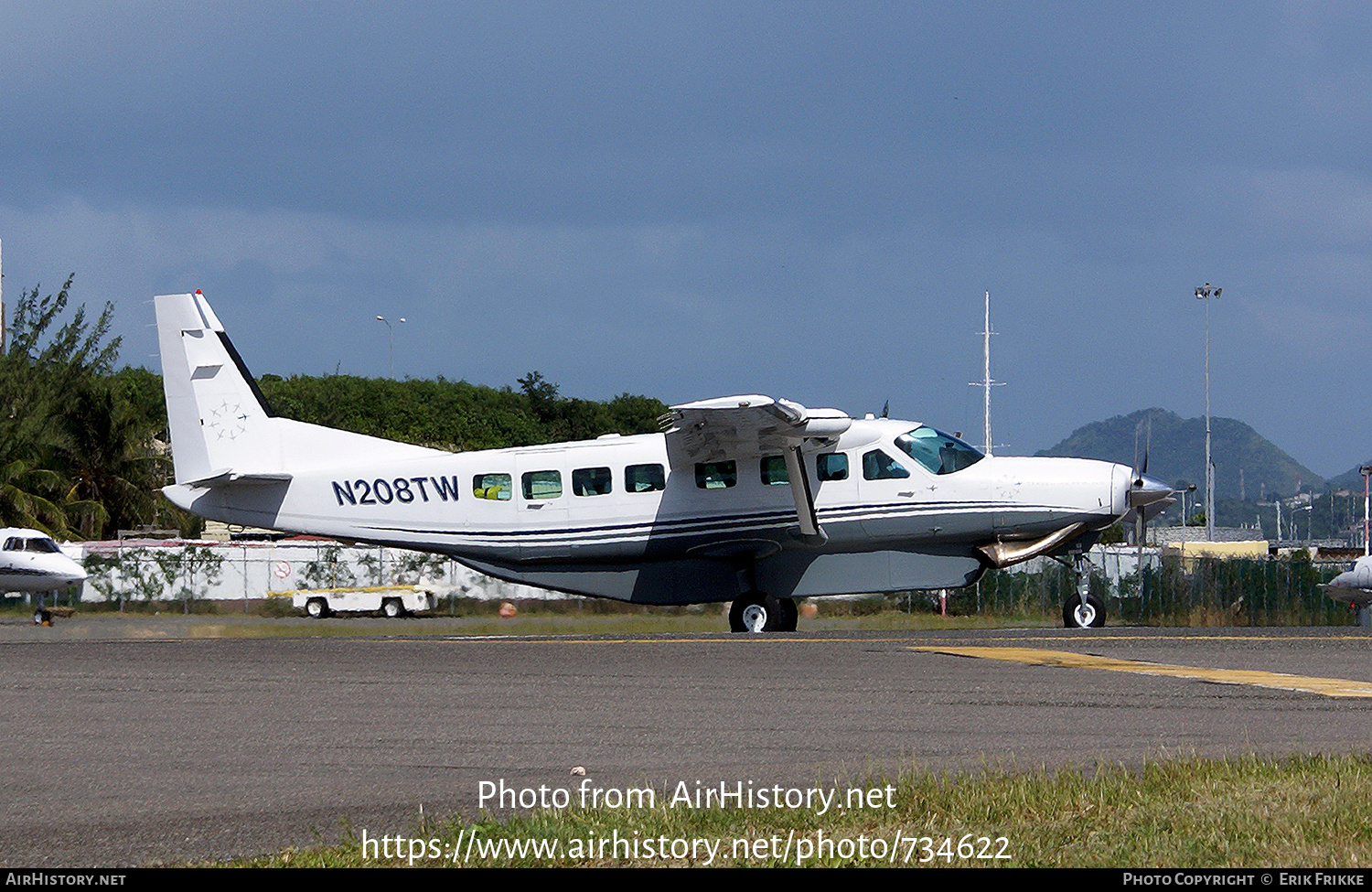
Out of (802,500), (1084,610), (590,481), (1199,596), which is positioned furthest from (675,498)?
(1199,596)

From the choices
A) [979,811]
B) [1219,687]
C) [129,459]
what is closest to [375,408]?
[129,459]

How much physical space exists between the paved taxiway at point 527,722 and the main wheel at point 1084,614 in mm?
4349

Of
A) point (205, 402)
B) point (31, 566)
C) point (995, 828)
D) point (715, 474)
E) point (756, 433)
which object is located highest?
point (205, 402)

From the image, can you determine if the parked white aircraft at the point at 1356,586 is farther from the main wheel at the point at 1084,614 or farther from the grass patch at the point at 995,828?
the grass patch at the point at 995,828

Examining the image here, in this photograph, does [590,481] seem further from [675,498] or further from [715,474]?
[715,474]

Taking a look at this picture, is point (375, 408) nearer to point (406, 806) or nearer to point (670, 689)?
point (670, 689)

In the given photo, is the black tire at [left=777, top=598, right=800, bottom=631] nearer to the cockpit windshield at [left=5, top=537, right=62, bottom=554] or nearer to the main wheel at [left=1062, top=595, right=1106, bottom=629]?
the main wheel at [left=1062, top=595, right=1106, bottom=629]

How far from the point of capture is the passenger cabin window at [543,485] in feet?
77.4

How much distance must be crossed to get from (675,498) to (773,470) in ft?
5.42

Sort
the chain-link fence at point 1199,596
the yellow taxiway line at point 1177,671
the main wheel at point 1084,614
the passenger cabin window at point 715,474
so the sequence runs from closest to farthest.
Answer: the yellow taxiway line at point 1177,671, the main wheel at point 1084,614, the passenger cabin window at point 715,474, the chain-link fence at point 1199,596

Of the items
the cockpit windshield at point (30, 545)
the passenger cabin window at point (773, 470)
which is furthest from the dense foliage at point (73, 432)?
the passenger cabin window at point (773, 470)

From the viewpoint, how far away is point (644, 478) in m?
23.3

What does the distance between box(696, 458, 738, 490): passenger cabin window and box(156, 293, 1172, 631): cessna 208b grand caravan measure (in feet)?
0.09

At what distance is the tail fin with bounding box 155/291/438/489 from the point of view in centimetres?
2422
